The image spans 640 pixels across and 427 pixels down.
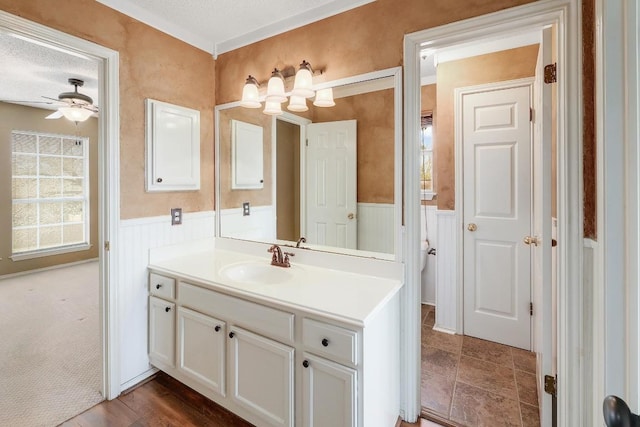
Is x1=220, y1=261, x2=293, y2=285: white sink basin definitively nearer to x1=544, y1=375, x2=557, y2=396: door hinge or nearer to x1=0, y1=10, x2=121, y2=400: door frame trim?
x1=0, y1=10, x2=121, y2=400: door frame trim

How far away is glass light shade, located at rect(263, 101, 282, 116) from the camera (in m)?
2.09

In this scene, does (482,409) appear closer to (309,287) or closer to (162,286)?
(309,287)

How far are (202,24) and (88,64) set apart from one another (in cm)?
147

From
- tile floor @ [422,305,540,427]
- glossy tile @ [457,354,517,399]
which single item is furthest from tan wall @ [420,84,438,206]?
→ glossy tile @ [457,354,517,399]

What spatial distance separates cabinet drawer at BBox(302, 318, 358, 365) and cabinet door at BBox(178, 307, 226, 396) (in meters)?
0.56

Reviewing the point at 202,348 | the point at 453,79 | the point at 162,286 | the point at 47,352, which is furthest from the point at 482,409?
the point at 47,352

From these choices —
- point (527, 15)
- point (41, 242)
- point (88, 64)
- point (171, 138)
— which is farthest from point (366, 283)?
point (41, 242)

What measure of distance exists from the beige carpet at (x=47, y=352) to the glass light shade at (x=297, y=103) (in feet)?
7.05

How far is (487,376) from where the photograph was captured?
6.80 feet

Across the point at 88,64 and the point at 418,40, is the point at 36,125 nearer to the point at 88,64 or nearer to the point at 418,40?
the point at 88,64

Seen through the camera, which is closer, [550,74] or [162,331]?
[550,74]

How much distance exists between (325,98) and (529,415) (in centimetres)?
220

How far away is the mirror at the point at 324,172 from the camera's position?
5.71ft

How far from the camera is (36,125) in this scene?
4.42 meters
